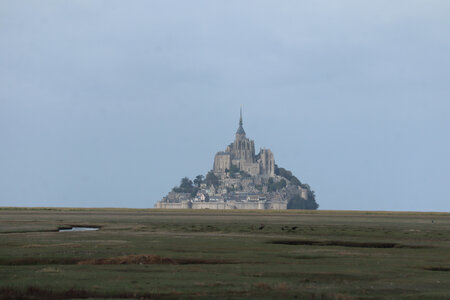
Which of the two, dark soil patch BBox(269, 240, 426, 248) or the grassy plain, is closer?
the grassy plain

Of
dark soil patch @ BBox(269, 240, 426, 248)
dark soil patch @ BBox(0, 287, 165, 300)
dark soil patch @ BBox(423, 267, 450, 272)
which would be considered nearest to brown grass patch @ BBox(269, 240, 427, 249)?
dark soil patch @ BBox(269, 240, 426, 248)

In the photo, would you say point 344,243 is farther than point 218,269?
Yes

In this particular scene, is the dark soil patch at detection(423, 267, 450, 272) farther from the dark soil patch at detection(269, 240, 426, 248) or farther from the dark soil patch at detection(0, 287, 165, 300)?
the dark soil patch at detection(0, 287, 165, 300)

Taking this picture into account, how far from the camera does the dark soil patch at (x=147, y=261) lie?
42.7 m

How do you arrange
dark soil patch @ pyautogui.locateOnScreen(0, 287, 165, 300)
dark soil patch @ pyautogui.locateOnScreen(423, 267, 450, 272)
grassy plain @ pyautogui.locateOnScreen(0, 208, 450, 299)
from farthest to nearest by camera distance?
dark soil patch @ pyautogui.locateOnScreen(423, 267, 450, 272), grassy plain @ pyautogui.locateOnScreen(0, 208, 450, 299), dark soil patch @ pyautogui.locateOnScreen(0, 287, 165, 300)

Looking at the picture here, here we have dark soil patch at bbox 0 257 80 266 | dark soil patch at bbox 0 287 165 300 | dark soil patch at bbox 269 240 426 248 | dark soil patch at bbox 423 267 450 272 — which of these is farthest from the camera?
dark soil patch at bbox 269 240 426 248

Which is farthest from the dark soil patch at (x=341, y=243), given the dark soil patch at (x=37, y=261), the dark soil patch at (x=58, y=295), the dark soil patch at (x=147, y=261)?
the dark soil patch at (x=58, y=295)

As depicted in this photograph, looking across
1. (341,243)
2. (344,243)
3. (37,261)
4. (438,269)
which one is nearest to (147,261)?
(37,261)

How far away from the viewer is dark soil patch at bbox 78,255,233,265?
42.7 m

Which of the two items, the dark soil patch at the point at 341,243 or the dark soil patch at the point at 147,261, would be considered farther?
the dark soil patch at the point at 341,243

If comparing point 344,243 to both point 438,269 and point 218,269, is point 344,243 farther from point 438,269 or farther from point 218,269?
point 218,269

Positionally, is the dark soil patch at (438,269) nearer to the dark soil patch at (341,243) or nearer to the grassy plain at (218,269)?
the grassy plain at (218,269)

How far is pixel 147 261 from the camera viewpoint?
1702 inches

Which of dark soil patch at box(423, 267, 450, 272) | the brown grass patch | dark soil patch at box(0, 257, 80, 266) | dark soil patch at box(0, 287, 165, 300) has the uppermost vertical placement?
the brown grass patch
